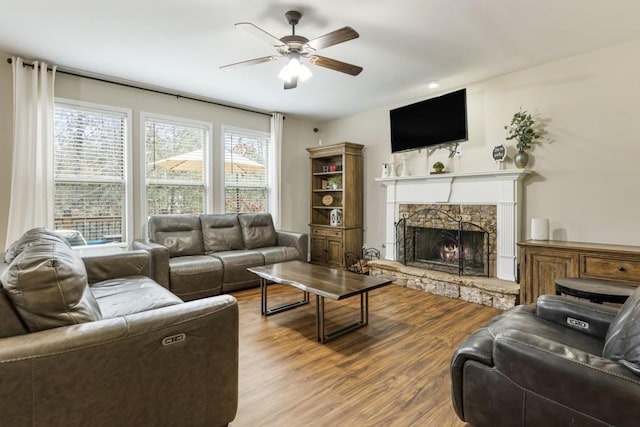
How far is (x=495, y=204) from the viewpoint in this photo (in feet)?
12.5

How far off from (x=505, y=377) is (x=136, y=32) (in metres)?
3.71

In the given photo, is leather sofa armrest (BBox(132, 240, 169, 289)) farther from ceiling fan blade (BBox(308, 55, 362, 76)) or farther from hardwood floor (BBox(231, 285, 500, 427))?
ceiling fan blade (BBox(308, 55, 362, 76))

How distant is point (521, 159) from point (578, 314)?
7.32ft

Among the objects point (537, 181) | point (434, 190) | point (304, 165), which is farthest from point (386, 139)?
point (537, 181)

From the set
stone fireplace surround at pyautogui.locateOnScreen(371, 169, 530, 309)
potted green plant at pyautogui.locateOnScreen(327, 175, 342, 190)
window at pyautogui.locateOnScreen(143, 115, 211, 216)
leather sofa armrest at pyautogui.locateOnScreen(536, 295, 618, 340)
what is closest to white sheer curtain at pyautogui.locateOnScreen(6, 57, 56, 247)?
window at pyautogui.locateOnScreen(143, 115, 211, 216)

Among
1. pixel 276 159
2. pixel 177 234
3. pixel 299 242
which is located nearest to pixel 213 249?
pixel 177 234

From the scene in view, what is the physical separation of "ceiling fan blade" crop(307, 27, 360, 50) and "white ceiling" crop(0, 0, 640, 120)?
0.30 m

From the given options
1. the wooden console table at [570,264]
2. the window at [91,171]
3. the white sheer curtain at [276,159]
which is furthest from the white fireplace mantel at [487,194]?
the window at [91,171]

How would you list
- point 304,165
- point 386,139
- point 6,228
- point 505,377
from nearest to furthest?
1. point 505,377
2. point 6,228
3. point 386,139
4. point 304,165

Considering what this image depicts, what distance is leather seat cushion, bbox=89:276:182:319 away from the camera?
206 cm

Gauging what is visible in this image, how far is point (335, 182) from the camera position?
5684 mm

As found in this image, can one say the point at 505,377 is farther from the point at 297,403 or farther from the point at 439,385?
the point at 297,403

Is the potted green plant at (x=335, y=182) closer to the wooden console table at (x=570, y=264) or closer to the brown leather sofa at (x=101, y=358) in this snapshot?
the wooden console table at (x=570, y=264)

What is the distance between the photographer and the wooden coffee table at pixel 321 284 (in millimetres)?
2619
